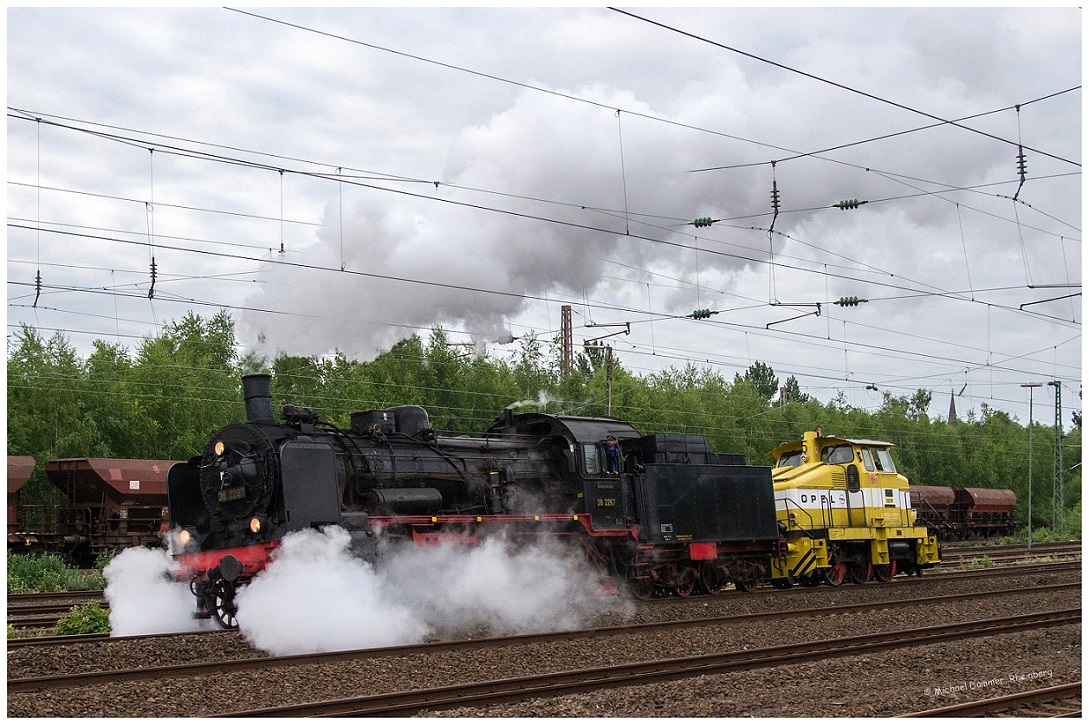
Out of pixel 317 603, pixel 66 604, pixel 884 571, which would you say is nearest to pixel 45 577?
pixel 66 604

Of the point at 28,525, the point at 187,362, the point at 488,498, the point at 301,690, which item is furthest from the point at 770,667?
the point at 187,362

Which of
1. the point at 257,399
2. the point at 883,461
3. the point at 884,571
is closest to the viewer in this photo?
the point at 257,399

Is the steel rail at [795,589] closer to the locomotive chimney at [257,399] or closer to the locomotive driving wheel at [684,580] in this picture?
the locomotive driving wheel at [684,580]

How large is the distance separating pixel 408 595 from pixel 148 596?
149 inches

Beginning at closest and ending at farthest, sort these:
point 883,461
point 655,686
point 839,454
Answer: point 655,686
point 839,454
point 883,461

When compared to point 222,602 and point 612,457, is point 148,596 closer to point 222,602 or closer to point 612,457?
point 222,602

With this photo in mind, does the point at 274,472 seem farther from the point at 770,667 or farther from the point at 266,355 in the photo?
the point at 770,667

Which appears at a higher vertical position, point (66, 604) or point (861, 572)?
point (66, 604)

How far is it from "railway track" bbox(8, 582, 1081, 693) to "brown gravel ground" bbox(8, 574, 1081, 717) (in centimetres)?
26

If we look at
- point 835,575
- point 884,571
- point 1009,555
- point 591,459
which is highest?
point 591,459

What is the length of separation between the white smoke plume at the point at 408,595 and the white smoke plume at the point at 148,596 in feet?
7.85

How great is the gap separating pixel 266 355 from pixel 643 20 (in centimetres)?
862

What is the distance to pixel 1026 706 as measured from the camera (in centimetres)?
845

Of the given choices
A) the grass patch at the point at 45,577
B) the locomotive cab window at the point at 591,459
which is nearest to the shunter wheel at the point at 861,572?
the locomotive cab window at the point at 591,459
